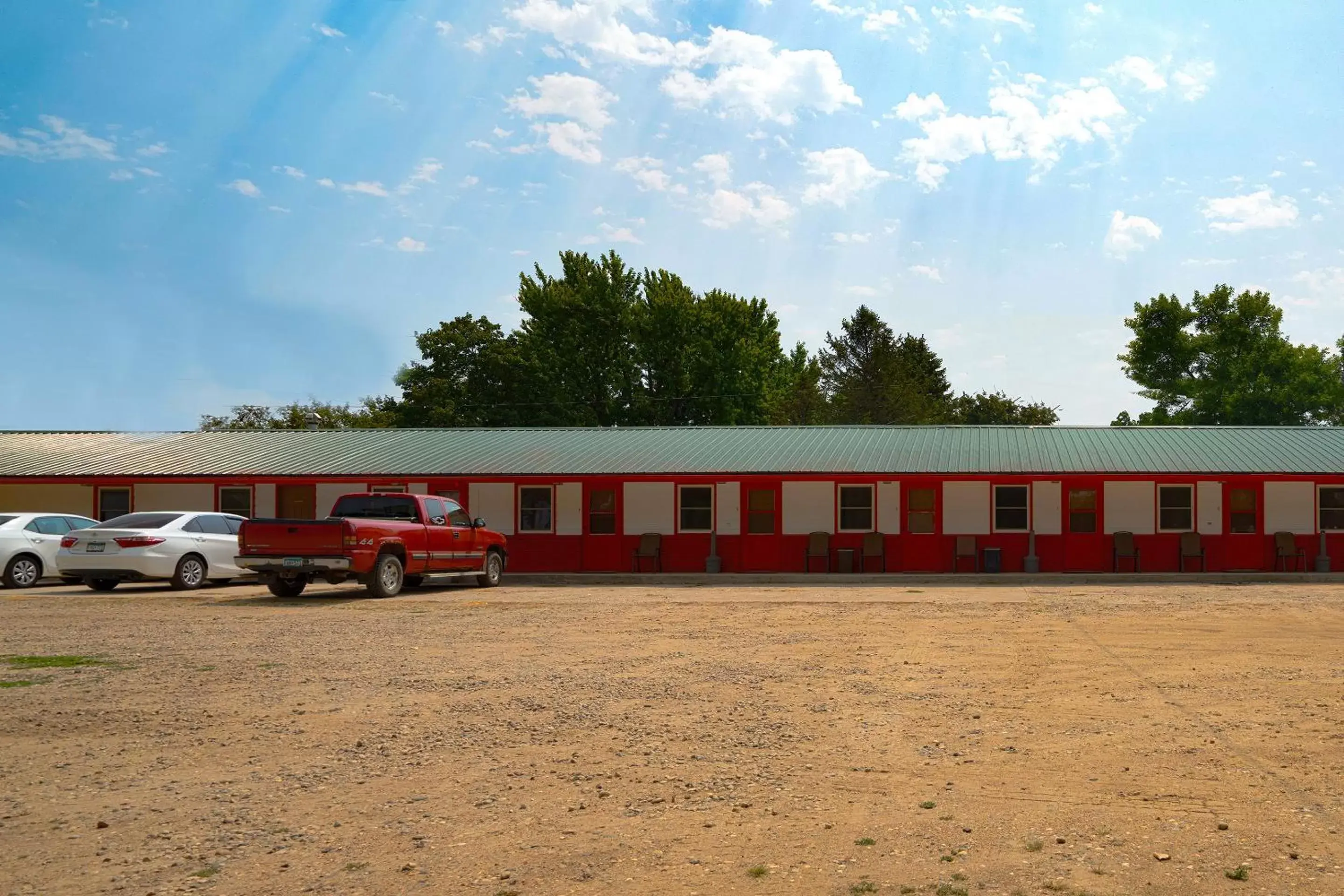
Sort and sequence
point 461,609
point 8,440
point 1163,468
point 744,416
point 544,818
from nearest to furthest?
point 544,818, point 461,609, point 1163,468, point 8,440, point 744,416

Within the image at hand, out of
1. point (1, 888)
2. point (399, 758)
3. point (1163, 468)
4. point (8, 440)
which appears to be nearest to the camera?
point (1, 888)

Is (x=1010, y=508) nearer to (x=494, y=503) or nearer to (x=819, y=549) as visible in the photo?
(x=819, y=549)

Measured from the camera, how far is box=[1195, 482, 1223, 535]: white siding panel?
2825 centimetres

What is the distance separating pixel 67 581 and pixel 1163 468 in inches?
920

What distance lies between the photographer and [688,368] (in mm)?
61656

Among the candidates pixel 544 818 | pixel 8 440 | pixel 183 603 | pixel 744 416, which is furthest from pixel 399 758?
pixel 744 416

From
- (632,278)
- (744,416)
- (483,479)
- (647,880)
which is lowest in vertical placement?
(647,880)

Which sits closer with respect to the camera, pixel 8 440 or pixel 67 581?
pixel 67 581

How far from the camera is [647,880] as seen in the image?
523cm

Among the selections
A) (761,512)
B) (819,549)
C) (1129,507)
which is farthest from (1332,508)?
(761,512)

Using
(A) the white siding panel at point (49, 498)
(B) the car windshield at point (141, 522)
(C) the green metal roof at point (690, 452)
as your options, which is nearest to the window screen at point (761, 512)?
(C) the green metal roof at point (690, 452)

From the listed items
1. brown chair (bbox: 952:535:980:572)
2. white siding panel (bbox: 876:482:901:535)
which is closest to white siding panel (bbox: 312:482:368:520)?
white siding panel (bbox: 876:482:901:535)

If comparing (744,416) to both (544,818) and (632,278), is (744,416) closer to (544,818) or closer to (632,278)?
(632,278)

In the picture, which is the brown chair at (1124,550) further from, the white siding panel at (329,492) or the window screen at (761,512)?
the white siding panel at (329,492)
